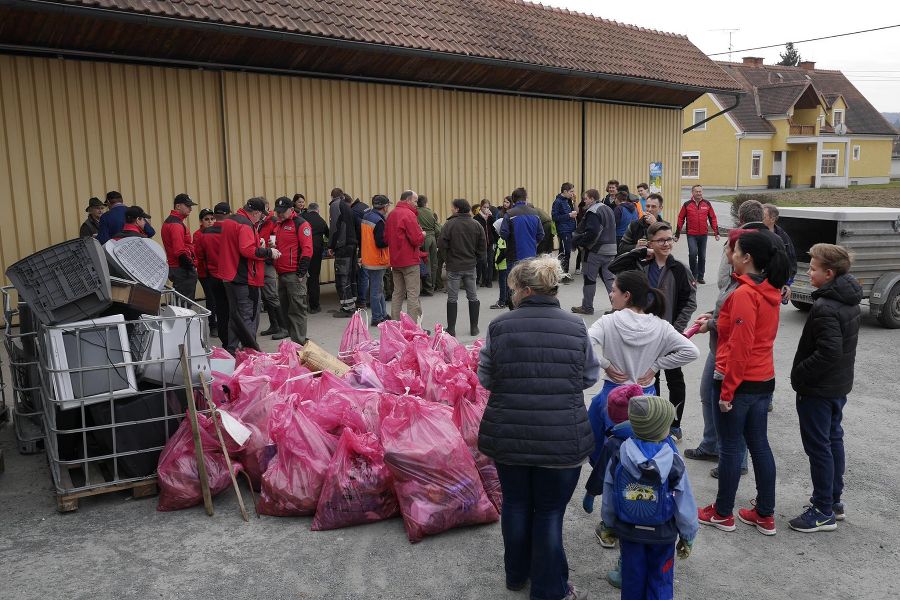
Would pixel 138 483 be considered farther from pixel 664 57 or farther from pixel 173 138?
pixel 664 57

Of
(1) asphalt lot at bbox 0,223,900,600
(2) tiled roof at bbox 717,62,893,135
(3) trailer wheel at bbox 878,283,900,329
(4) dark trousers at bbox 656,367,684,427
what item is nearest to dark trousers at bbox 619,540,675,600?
(1) asphalt lot at bbox 0,223,900,600

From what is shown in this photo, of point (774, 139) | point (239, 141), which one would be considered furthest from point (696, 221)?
point (774, 139)

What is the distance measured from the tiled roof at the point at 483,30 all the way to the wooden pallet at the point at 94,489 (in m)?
6.39

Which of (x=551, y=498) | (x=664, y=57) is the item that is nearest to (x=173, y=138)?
(x=551, y=498)

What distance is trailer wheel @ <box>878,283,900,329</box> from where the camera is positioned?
403 inches

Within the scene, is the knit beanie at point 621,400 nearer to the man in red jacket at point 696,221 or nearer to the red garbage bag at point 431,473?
the red garbage bag at point 431,473

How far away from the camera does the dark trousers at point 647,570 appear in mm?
3555

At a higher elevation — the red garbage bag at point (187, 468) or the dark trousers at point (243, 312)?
the dark trousers at point (243, 312)

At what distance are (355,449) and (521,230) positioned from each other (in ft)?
22.1

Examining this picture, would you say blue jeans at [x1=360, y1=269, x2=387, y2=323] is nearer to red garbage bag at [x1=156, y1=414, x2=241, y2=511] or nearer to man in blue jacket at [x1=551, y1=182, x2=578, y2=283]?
man in blue jacket at [x1=551, y1=182, x2=578, y2=283]

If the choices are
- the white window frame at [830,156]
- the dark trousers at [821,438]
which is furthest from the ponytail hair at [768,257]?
the white window frame at [830,156]

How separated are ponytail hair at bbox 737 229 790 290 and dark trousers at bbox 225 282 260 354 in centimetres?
566

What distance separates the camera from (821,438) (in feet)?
15.1

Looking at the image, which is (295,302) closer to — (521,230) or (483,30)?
(521,230)
